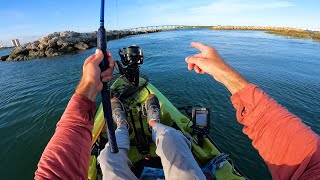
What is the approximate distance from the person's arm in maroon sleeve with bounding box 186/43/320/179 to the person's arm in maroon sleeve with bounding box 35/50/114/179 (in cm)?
103

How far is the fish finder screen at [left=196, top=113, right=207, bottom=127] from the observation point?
496cm

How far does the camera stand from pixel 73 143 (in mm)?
1335

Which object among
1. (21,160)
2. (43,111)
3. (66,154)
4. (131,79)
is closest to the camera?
(66,154)

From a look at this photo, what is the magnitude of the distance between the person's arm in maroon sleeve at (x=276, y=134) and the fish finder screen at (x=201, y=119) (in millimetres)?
3514

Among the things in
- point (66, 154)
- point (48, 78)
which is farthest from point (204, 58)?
point (48, 78)

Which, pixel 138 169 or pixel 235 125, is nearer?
pixel 138 169

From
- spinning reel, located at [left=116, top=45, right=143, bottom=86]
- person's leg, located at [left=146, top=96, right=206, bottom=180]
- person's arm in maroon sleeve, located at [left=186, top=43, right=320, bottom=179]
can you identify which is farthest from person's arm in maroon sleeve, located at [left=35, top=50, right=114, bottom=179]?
spinning reel, located at [left=116, top=45, right=143, bottom=86]

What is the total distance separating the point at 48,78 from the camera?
16672mm

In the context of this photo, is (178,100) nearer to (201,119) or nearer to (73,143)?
(201,119)

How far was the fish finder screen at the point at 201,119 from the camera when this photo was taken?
4.96 m

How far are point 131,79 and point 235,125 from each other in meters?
4.33

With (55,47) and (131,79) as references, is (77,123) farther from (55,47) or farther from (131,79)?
(55,47)

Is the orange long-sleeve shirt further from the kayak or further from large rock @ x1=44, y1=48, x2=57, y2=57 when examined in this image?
large rock @ x1=44, y1=48, x2=57, y2=57

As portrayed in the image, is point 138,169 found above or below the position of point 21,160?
above
